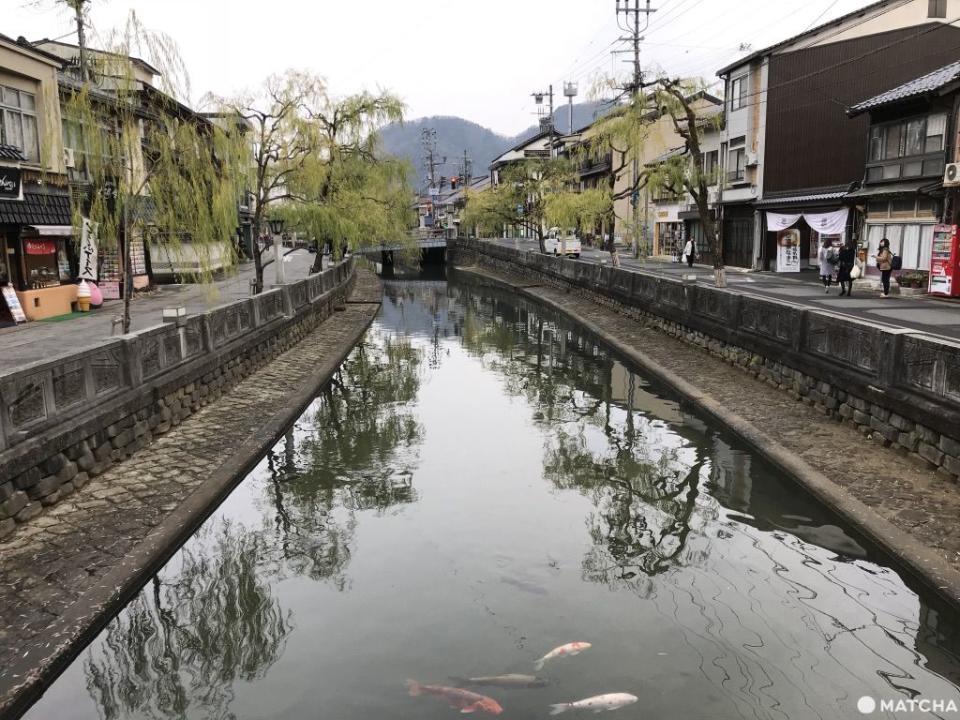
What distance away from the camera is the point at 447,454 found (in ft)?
42.4

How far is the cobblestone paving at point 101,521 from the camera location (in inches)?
262

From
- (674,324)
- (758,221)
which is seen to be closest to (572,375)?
(674,324)

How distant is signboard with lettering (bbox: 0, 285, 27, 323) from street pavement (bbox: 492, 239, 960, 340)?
21.5m

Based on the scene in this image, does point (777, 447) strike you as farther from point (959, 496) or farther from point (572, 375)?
point (572, 375)

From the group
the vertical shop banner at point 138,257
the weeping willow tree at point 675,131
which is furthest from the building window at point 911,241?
the vertical shop banner at point 138,257

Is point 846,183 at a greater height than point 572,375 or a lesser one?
greater

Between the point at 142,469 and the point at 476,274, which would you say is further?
the point at 476,274

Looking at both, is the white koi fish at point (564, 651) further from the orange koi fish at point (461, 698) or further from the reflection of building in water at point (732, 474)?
the reflection of building in water at point (732, 474)

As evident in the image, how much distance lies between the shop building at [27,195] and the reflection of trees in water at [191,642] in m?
15.7

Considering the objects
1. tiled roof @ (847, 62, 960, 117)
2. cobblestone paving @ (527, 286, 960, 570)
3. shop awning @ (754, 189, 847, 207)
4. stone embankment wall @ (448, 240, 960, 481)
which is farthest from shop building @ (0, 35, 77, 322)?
shop awning @ (754, 189, 847, 207)

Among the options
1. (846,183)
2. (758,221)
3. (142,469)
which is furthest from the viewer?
(758,221)

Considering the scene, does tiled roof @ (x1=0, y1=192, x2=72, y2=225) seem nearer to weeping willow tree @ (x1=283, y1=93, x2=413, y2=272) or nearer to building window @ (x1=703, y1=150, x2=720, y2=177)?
weeping willow tree @ (x1=283, y1=93, x2=413, y2=272)

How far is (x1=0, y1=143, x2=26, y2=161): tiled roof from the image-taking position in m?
19.4

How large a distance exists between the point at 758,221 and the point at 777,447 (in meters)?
29.3
